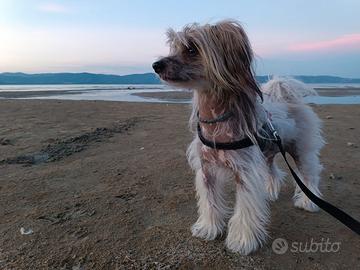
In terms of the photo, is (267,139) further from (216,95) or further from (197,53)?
(197,53)

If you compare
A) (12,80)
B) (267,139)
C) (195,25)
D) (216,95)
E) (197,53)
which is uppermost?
(195,25)

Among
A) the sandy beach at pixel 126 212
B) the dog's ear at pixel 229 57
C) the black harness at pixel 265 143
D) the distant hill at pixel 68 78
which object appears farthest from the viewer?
the distant hill at pixel 68 78

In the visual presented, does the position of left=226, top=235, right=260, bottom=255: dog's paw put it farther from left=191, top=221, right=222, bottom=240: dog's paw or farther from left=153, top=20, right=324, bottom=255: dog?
left=191, top=221, right=222, bottom=240: dog's paw

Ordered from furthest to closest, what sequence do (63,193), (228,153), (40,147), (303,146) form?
(40,147) → (63,193) → (303,146) → (228,153)

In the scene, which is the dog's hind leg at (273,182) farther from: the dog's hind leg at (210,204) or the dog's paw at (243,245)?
the dog's paw at (243,245)

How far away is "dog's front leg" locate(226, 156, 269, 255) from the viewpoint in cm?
345

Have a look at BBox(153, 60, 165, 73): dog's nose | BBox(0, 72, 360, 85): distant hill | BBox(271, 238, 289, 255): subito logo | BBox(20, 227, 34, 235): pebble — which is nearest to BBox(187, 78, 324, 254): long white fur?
BBox(271, 238, 289, 255): subito logo

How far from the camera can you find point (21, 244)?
3.58 meters

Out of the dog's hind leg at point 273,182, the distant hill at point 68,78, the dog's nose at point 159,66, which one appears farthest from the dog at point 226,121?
the distant hill at point 68,78

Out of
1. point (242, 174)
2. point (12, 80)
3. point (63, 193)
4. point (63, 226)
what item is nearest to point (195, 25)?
point (242, 174)

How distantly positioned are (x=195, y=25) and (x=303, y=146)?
2141 millimetres

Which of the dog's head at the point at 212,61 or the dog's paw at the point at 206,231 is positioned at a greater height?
the dog's head at the point at 212,61

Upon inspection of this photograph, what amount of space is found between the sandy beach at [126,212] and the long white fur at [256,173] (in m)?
0.15

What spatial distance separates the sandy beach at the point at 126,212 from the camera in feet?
10.9
